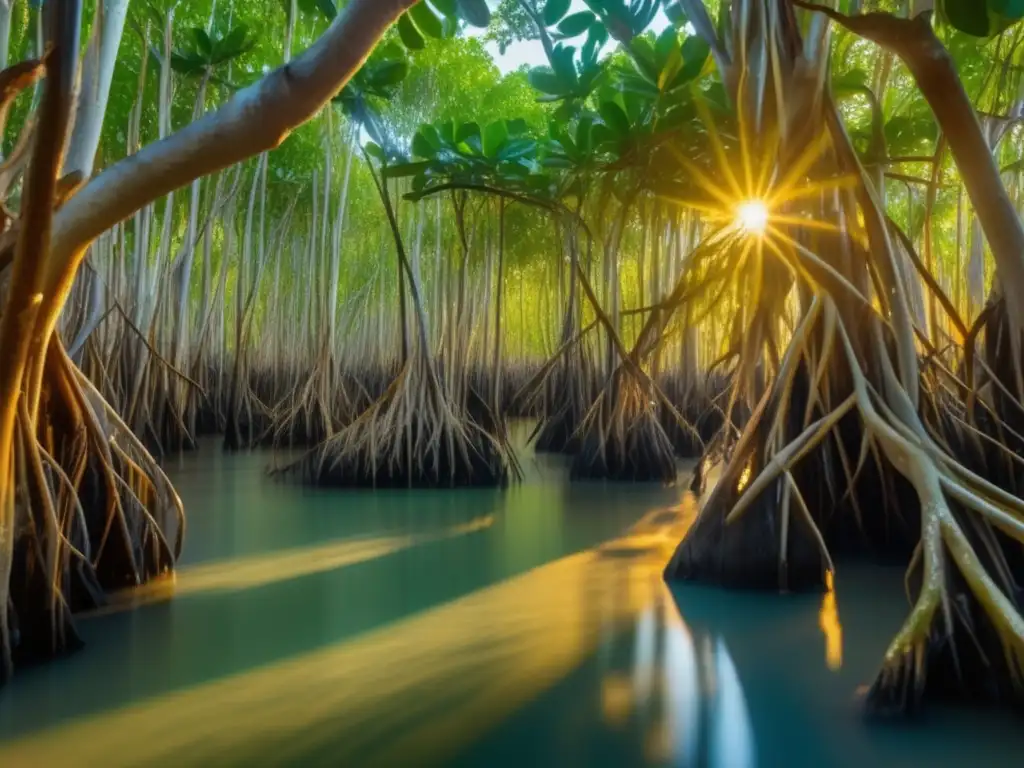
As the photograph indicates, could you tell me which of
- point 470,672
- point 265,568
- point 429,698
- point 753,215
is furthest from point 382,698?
point 753,215

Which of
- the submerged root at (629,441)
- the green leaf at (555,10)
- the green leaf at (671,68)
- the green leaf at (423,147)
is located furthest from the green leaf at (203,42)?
the submerged root at (629,441)

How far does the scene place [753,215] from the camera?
279 centimetres

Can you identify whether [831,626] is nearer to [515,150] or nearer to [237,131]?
[237,131]

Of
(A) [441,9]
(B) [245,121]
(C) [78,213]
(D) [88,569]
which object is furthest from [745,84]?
(D) [88,569]

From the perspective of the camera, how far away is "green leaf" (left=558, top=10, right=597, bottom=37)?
4000 millimetres

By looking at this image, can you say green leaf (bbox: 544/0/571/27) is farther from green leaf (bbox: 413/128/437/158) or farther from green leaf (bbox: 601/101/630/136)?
green leaf (bbox: 413/128/437/158)

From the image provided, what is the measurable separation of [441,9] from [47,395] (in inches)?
55.3

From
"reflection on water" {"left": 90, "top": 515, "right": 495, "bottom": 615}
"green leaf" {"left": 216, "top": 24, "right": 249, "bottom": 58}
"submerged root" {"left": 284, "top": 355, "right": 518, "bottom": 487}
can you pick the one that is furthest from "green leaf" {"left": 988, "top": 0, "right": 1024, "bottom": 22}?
"green leaf" {"left": 216, "top": 24, "right": 249, "bottom": 58}

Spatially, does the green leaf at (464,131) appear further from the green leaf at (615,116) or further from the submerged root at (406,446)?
the submerged root at (406,446)

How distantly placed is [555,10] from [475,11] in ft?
6.42

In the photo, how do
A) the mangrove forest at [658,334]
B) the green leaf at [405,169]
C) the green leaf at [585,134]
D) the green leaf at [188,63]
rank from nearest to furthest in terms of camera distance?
1. the mangrove forest at [658,334]
2. the green leaf at [405,169]
3. the green leaf at [585,134]
4. the green leaf at [188,63]

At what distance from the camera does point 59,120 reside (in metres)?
1.24

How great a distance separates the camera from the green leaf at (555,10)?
398cm

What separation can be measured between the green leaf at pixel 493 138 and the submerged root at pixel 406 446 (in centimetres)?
123
